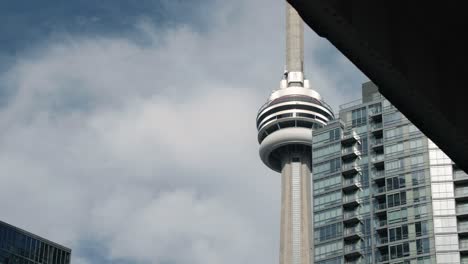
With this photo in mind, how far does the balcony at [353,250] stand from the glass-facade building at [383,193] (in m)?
0.16

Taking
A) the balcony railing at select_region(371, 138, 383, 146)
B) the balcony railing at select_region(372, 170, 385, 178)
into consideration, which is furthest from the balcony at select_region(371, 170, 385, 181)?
the balcony railing at select_region(371, 138, 383, 146)

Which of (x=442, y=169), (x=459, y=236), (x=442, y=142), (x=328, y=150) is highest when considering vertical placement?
(x=328, y=150)

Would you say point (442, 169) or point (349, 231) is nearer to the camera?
point (442, 169)

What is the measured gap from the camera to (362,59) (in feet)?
58.2

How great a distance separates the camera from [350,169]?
521 ft

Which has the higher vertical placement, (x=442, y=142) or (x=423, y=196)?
(x=423, y=196)

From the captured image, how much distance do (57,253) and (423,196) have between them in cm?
8247

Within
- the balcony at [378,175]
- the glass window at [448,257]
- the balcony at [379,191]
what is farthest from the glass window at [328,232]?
the glass window at [448,257]

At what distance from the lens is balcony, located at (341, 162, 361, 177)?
158 m

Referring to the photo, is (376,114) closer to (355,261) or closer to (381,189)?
(381,189)

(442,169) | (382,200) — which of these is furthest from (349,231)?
(442,169)

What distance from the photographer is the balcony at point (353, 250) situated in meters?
151

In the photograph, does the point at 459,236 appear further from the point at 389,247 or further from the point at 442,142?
the point at 442,142

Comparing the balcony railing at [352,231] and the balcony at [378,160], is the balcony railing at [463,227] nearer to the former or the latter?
the balcony railing at [352,231]
